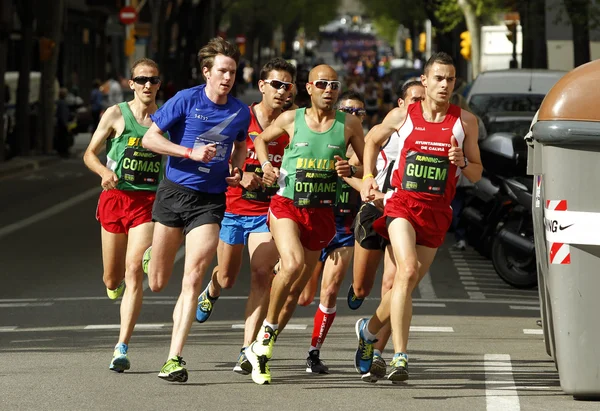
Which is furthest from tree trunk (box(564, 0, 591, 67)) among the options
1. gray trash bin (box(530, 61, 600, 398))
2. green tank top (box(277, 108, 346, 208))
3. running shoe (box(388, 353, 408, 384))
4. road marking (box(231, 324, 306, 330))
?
running shoe (box(388, 353, 408, 384))

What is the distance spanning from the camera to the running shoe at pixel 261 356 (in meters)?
8.88

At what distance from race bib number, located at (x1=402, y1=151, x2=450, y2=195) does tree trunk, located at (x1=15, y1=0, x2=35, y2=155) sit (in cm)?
2365

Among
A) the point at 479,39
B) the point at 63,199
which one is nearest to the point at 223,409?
the point at 63,199

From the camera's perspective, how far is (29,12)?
3256 cm

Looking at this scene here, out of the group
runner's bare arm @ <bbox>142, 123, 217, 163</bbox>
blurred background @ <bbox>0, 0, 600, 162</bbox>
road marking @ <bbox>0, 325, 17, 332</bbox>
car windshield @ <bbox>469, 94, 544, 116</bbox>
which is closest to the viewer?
runner's bare arm @ <bbox>142, 123, 217, 163</bbox>

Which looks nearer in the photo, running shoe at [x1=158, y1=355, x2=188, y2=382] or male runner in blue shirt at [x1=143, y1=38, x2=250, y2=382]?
running shoe at [x1=158, y1=355, x2=188, y2=382]

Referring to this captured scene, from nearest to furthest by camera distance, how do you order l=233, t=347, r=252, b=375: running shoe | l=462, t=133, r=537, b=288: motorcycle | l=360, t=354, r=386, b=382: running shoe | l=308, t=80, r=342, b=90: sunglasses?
l=360, t=354, r=386, b=382: running shoe < l=233, t=347, r=252, b=375: running shoe < l=308, t=80, r=342, b=90: sunglasses < l=462, t=133, r=537, b=288: motorcycle

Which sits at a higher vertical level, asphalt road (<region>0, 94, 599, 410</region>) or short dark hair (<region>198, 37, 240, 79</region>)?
short dark hair (<region>198, 37, 240, 79</region>)

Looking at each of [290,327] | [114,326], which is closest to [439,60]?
[290,327]

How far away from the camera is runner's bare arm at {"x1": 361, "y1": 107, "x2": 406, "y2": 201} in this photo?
908cm

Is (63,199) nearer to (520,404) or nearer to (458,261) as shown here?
(458,261)

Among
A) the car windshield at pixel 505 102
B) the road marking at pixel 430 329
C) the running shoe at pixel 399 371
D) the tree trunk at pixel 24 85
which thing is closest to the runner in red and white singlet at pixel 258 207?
the running shoe at pixel 399 371

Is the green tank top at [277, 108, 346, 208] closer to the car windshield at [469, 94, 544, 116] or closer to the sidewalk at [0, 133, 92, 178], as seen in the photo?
the car windshield at [469, 94, 544, 116]

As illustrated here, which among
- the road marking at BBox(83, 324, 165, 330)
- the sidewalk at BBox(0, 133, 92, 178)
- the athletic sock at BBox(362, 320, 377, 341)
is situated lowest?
the road marking at BBox(83, 324, 165, 330)
